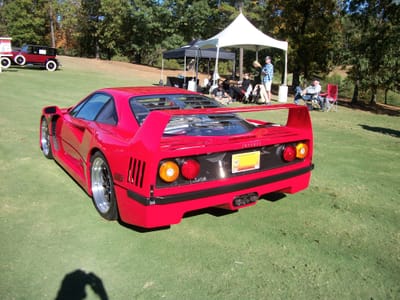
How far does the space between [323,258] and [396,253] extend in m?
0.64

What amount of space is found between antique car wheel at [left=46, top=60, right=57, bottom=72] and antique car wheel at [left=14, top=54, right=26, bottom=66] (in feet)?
4.89

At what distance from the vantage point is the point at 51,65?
941 inches

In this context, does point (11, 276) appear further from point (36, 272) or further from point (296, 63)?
point (296, 63)

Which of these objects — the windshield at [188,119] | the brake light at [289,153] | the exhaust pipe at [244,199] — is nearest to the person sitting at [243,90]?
the windshield at [188,119]

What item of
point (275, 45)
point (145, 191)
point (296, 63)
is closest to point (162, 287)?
point (145, 191)

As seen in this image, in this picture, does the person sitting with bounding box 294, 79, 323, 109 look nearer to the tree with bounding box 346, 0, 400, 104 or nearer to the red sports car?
the tree with bounding box 346, 0, 400, 104

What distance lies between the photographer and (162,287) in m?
2.41

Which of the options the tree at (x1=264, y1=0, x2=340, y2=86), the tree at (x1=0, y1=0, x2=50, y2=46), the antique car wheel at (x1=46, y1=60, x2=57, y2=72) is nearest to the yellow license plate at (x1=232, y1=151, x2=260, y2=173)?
the tree at (x1=264, y1=0, x2=340, y2=86)

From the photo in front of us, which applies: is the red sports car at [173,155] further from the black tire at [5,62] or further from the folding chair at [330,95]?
the black tire at [5,62]

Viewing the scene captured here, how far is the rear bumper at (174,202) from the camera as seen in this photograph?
8.70 feet

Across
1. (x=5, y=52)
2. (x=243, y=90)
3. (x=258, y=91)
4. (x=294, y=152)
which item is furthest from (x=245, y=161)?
(x=5, y=52)

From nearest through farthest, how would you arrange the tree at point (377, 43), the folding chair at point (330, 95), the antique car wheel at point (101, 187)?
the antique car wheel at point (101, 187)
the folding chair at point (330, 95)
the tree at point (377, 43)

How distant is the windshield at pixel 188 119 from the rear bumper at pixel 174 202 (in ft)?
1.87

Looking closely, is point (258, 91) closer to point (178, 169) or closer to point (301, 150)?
point (301, 150)
